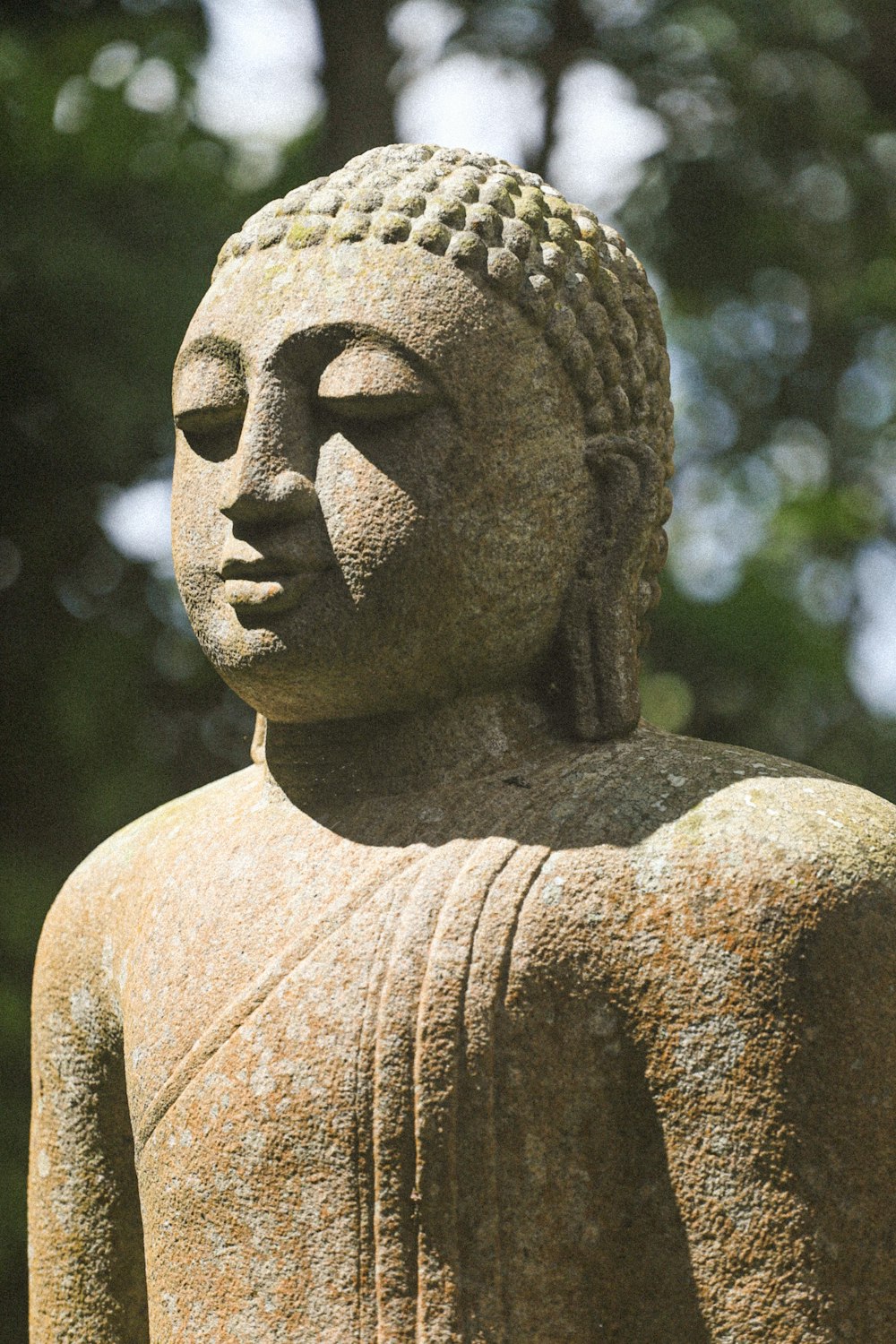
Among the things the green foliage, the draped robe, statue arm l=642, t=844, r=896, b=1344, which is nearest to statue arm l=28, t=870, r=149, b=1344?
the draped robe

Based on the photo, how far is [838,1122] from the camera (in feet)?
6.11

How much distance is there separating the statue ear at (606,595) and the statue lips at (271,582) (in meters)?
0.37

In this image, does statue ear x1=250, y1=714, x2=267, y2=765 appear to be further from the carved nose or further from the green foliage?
the green foliage

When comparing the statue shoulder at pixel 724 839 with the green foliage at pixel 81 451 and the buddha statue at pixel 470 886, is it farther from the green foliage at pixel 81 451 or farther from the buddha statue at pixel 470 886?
the green foliage at pixel 81 451

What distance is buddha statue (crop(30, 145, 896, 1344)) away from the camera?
188 centimetres

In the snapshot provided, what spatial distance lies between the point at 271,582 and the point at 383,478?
7.6 inches

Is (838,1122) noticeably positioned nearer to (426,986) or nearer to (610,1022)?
(610,1022)

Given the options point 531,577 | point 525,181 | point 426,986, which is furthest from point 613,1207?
point 525,181

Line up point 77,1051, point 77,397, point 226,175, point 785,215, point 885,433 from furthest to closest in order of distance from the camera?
point 885,433
point 785,215
point 226,175
point 77,397
point 77,1051

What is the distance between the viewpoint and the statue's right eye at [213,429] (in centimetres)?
215

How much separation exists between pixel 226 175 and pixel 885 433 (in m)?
4.98

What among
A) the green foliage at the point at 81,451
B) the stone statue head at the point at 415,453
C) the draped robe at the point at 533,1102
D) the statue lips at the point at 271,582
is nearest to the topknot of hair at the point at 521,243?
the stone statue head at the point at 415,453

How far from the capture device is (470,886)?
197cm

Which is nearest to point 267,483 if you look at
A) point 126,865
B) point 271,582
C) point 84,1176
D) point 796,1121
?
point 271,582
